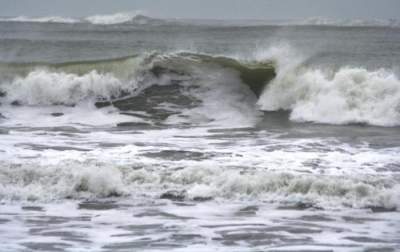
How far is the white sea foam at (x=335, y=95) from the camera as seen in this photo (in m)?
14.9

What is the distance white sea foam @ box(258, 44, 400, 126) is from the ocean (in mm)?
36

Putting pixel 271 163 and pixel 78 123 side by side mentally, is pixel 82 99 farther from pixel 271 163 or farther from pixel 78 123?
pixel 271 163

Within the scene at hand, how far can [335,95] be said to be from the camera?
1581 centimetres

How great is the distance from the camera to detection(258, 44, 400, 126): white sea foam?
14.9m

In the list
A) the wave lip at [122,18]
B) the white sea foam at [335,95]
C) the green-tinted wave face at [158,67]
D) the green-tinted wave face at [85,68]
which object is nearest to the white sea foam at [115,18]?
the wave lip at [122,18]

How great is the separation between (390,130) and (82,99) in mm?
7041

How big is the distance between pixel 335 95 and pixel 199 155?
5945 mm

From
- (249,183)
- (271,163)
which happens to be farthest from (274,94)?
(249,183)

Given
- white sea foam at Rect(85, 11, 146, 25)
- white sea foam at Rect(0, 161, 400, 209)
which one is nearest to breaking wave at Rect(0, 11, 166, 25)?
white sea foam at Rect(85, 11, 146, 25)

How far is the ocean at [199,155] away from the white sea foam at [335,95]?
0.12ft

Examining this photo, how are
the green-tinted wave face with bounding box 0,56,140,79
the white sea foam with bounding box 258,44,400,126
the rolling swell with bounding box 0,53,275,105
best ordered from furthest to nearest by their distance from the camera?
the green-tinted wave face with bounding box 0,56,140,79
the rolling swell with bounding box 0,53,275,105
the white sea foam with bounding box 258,44,400,126

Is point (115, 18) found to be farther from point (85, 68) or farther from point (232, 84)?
point (232, 84)

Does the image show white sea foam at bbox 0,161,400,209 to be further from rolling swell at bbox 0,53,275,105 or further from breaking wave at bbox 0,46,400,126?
rolling swell at bbox 0,53,275,105

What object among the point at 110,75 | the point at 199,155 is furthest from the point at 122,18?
the point at 199,155
